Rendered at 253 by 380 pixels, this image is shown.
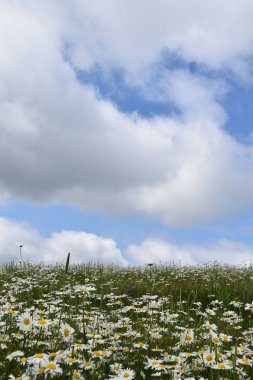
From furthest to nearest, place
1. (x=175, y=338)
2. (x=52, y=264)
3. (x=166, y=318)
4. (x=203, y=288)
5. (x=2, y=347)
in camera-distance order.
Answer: (x=52, y=264)
(x=203, y=288)
(x=166, y=318)
(x=175, y=338)
(x=2, y=347)

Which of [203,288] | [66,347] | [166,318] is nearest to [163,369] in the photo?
[66,347]

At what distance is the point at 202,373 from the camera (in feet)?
17.1

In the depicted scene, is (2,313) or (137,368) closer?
(137,368)

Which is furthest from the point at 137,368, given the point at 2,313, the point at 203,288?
the point at 203,288

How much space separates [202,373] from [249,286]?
9359mm

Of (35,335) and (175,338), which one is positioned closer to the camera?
(35,335)

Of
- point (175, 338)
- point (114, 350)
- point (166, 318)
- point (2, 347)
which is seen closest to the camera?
point (2, 347)

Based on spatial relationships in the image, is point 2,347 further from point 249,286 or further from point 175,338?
point 249,286

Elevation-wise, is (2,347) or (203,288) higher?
(203,288)

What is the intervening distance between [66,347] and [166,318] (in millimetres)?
2183

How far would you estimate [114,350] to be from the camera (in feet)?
18.0

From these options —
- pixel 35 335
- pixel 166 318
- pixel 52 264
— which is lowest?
pixel 35 335

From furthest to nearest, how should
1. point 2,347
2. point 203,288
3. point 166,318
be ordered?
point 203,288 → point 166,318 → point 2,347

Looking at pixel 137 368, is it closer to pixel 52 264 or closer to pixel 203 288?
pixel 203 288
